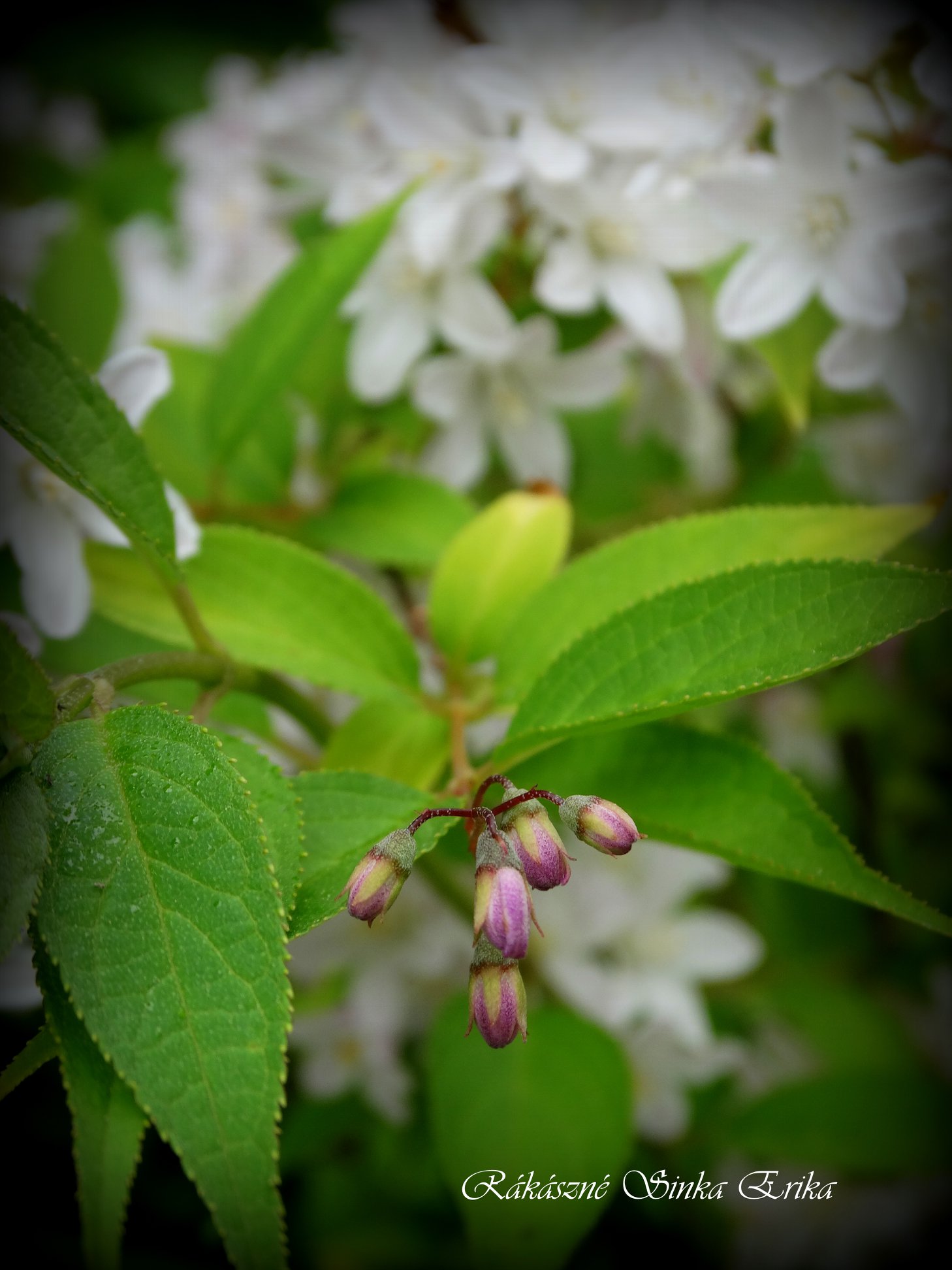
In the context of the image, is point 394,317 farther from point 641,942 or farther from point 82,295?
point 641,942

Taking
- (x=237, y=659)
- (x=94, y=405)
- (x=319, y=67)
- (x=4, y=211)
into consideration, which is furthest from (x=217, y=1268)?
(x=4, y=211)

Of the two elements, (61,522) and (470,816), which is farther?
(61,522)

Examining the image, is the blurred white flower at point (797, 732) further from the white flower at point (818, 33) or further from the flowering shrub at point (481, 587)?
the white flower at point (818, 33)

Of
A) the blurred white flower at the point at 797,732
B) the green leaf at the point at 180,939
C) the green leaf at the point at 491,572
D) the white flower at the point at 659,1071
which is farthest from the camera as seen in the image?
the blurred white flower at the point at 797,732

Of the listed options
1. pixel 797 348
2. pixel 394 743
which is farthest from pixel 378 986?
pixel 797 348

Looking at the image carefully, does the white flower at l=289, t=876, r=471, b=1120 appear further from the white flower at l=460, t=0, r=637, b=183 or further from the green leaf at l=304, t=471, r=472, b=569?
the white flower at l=460, t=0, r=637, b=183

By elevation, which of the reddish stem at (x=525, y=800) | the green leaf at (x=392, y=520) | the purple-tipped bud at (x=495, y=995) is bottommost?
the green leaf at (x=392, y=520)

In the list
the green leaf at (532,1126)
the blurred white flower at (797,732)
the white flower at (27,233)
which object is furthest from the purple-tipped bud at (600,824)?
the white flower at (27,233)
